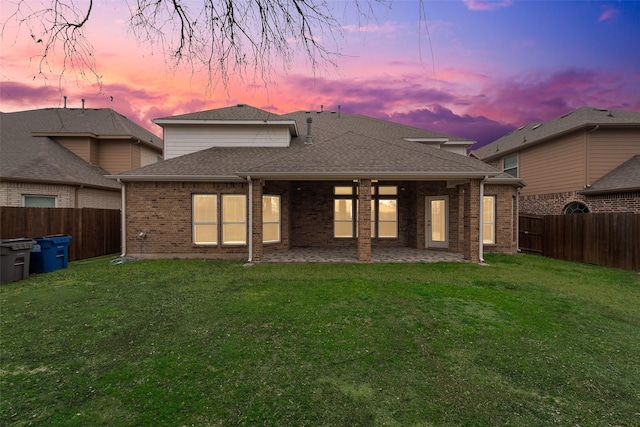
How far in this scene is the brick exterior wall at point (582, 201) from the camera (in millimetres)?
11320

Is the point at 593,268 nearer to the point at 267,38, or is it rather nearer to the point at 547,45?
the point at 547,45

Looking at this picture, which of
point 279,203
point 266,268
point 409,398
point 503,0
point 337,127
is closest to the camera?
point 409,398

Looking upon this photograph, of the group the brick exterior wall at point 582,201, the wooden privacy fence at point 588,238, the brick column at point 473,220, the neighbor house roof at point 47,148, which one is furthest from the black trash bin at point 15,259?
the brick exterior wall at point 582,201

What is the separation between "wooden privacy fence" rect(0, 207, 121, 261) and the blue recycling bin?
117cm

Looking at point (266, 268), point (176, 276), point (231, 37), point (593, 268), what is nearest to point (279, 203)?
point (266, 268)

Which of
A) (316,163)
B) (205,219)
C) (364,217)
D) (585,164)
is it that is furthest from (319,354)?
(585,164)

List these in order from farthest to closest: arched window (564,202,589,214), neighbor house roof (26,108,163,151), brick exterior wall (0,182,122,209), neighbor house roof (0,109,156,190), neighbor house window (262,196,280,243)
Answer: neighbor house roof (26,108,163,151) → arched window (564,202,589,214) → neighbor house roof (0,109,156,190) → brick exterior wall (0,182,122,209) → neighbor house window (262,196,280,243)

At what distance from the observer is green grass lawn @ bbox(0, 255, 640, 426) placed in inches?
100

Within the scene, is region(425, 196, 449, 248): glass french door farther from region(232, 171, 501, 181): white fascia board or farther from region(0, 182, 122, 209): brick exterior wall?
region(0, 182, 122, 209): brick exterior wall

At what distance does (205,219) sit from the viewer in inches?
419

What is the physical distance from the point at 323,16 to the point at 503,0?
2.91 m

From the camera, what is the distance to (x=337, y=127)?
16.6m

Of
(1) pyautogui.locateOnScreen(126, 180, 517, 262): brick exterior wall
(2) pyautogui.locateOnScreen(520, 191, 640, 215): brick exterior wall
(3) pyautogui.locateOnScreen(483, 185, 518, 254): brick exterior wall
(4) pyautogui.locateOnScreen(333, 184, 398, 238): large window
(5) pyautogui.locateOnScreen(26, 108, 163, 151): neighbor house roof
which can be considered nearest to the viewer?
(1) pyautogui.locateOnScreen(126, 180, 517, 262): brick exterior wall

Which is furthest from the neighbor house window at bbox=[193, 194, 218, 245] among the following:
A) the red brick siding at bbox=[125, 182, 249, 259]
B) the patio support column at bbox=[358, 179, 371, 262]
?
the patio support column at bbox=[358, 179, 371, 262]
